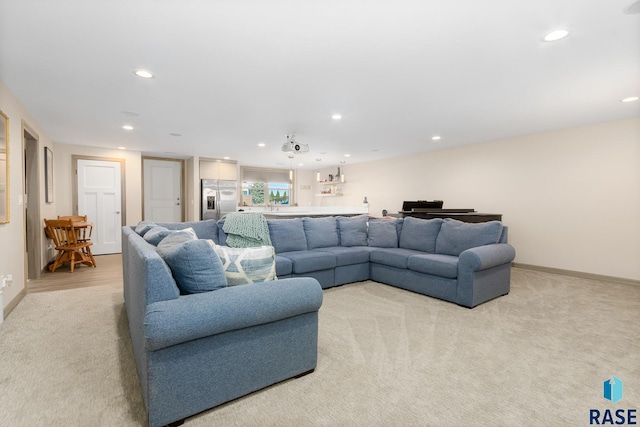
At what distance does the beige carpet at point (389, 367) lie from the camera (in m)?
1.62

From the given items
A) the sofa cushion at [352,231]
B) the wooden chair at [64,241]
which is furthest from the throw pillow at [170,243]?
the wooden chair at [64,241]

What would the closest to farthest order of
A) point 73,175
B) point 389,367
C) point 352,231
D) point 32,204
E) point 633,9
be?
point 633,9
point 389,367
point 32,204
point 352,231
point 73,175

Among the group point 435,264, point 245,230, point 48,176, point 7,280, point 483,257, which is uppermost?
point 48,176

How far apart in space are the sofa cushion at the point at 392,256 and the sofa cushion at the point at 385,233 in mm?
208

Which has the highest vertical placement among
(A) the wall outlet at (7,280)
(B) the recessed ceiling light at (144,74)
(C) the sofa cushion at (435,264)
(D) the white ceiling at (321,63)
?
(D) the white ceiling at (321,63)

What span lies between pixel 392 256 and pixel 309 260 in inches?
43.2

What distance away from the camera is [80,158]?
20.8 ft

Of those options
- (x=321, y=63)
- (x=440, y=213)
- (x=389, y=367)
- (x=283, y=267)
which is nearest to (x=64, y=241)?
(x=283, y=267)

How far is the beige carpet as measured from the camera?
1.62 metres

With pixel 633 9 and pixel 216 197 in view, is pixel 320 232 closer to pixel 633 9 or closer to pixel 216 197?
pixel 633 9

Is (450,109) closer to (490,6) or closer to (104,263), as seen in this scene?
(490,6)

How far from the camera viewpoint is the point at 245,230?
3.71m

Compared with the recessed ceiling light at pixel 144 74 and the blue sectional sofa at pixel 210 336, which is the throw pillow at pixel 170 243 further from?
the recessed ceiling light at pixel 144 74

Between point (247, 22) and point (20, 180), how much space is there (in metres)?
3.52
